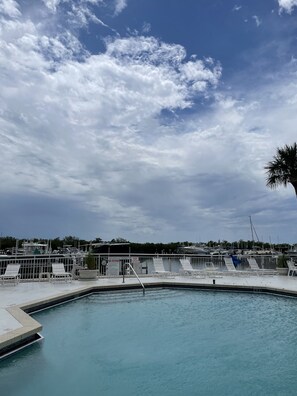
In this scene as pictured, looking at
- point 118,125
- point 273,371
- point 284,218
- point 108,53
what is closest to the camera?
point 273,371

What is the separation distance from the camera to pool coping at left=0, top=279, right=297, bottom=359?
550cm

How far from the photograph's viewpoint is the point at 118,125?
17.5 metres

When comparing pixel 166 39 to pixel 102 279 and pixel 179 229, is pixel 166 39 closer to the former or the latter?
pixel 102 279

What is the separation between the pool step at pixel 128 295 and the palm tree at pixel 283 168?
385 inches

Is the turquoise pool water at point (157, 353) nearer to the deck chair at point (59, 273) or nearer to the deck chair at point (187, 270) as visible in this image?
the deck chair at point (59, 273)

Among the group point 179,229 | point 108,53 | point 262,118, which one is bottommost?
point 179,229

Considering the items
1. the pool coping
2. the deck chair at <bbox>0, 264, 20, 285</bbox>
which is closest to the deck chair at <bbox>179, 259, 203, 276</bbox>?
the pool coping

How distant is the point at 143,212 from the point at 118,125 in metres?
11.9

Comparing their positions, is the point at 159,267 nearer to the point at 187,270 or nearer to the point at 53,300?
the point at 187,270

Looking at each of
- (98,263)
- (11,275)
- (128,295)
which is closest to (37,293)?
(11,275)

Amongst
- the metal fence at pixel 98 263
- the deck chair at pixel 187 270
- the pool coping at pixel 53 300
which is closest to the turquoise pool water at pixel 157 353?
the pool coping at pixel 53 300

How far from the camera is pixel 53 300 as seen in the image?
9.23 m

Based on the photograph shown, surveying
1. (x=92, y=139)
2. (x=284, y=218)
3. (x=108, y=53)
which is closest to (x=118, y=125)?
(x=92, y=139)

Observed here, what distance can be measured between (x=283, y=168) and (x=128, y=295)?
11.7 metres
